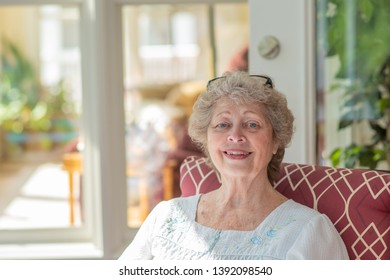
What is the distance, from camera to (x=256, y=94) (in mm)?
2049

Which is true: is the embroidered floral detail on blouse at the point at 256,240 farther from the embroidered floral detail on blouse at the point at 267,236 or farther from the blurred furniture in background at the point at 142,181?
the blurred furniture in background at the point at 142,181

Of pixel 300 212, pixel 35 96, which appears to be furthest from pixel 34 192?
pixel 300 212

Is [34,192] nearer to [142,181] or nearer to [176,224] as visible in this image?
[142,181]

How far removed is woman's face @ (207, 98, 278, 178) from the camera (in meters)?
2.03

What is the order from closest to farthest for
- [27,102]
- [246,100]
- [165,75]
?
1. [246,100]
2. [27,102]
3. [165,75]

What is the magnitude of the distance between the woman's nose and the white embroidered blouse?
0.21m

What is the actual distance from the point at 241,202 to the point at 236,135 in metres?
0.19

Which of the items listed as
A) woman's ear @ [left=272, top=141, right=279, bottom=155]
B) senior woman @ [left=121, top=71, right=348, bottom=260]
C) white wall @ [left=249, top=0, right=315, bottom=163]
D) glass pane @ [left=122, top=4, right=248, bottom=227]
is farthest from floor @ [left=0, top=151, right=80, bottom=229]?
woman's ear @ [left=272, top=141, right=279, bottom=155]

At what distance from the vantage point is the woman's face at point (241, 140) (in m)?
2.03

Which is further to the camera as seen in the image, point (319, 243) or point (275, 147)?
point (275, 147)

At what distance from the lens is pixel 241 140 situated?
6.65 feet

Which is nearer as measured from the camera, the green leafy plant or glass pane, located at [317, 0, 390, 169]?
glass pane, located at [317, 0, 390, 169]

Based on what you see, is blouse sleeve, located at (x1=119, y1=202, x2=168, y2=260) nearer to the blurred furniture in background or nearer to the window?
the window

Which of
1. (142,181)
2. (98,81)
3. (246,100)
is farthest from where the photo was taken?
(142,181)
